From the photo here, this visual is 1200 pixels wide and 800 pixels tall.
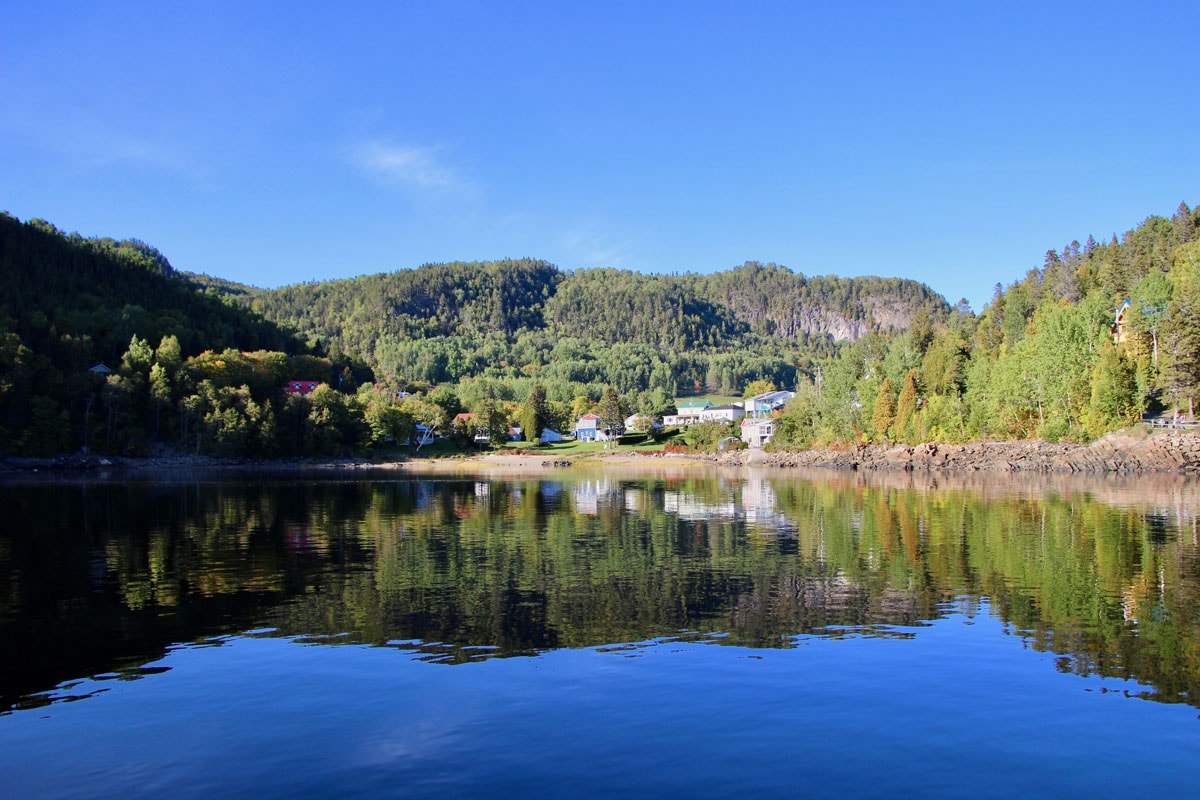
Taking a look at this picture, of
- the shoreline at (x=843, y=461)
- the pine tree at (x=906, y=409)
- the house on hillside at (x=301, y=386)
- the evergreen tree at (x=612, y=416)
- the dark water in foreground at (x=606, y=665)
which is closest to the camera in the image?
the dark water in foreground at (x=606, y=665)

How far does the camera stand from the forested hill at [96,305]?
114 meters

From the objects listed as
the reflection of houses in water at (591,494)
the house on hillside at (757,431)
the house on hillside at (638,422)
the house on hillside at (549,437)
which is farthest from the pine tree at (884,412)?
the house on hillside at (549,437)

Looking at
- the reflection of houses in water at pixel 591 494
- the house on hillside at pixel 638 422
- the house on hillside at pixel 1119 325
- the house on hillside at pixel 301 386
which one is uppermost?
the house on hillside at pixel 1119 325

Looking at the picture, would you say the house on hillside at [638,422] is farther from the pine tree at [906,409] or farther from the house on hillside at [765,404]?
the pine tree at [906,409]

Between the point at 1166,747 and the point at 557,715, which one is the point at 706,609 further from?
the point at 1166,747

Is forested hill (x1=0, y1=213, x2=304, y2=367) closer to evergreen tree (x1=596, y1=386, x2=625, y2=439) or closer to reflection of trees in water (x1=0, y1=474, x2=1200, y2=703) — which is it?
evergreen tree (x1=596, y1=386, x2=625, y2=439)

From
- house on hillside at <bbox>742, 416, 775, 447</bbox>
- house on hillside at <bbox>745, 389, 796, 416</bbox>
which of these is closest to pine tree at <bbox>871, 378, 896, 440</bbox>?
house on hillside at <bbox>742, 416, 775, 447</bbox>

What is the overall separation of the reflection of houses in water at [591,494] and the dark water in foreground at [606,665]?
15408mm

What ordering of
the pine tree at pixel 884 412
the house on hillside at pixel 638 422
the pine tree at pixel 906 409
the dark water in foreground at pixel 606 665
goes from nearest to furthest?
1. the dark water in foreground at pixel 606 665
2. the pine tree at pixel 906 409
3. the pine tree at pixel 884 412
4. the house on hillside at pixel 638 422

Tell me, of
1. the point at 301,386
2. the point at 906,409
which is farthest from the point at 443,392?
the point at 906,409

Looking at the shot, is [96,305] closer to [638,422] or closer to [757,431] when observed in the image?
[638,422]

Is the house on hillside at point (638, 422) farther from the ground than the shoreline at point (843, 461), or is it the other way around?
the house on hillside at point (638, 422)

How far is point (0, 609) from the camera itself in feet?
59.9

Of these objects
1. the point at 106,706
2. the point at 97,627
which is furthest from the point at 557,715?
the point at 97,627
